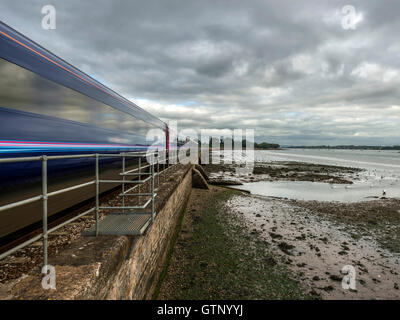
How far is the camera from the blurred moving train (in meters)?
3.38

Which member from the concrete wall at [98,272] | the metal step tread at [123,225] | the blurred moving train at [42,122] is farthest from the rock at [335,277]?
the blurred moving train at [42,122]

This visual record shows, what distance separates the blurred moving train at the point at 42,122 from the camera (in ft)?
11.1

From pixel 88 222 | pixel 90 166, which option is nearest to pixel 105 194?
pixel 90 166

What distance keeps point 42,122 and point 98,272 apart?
3319 mm

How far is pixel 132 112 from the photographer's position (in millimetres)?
9078

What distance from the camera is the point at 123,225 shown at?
11.8ft

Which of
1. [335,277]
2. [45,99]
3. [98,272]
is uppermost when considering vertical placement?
[45,99]

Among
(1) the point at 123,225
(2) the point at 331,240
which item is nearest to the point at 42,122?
(1) the point at 123,225

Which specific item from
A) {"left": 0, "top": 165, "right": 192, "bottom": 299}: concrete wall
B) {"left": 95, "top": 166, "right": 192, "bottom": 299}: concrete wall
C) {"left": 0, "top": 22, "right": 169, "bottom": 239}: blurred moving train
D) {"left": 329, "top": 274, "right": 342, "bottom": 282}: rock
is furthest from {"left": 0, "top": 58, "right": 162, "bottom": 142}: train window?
{"left": 329, "top": 274, "right": 342, "bottom": 282}: rock

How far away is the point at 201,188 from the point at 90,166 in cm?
1046

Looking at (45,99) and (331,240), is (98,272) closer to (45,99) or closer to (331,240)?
(45,99)

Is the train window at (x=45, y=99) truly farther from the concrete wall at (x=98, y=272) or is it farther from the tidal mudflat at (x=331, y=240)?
the tidal mudflat at (x=331, y=240)

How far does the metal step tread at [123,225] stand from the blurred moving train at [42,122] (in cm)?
135
